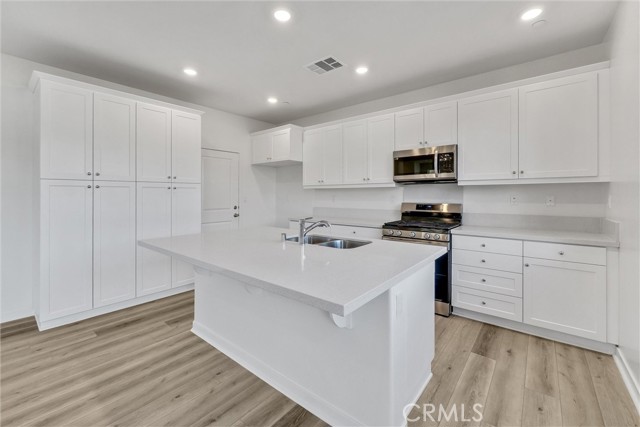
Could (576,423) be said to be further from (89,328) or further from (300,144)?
(300,144)

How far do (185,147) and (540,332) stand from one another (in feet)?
A: 14.0

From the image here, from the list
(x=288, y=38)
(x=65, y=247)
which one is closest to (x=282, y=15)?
(x=288, y=38)

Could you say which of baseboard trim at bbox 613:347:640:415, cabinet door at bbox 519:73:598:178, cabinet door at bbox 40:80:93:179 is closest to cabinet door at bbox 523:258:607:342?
baseboard trim at bbox 613:347:640:415

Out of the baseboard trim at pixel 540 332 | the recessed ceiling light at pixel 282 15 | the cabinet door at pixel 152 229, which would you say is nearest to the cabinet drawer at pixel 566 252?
the baseboard trim at pixel 540 332

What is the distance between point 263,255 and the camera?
165 centimetres

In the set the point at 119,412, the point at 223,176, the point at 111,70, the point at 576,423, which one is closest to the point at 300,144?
the point at 223,176

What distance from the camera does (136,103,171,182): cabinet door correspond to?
126 inches

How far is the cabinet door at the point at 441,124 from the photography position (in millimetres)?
3090

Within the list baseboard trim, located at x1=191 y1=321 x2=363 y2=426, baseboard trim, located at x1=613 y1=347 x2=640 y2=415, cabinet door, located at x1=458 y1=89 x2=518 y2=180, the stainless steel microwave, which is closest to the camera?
baseboard trim, located at x1=191 y1=321 x2=363 y2=426

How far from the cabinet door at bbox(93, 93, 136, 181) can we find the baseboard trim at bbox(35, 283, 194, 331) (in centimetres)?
138

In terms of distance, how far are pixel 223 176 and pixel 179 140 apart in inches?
44.9

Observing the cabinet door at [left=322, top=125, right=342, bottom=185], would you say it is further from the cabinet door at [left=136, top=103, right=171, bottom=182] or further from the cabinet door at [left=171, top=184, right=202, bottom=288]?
the cabinet door at [left=136, top=103, right=171, bottom=182]

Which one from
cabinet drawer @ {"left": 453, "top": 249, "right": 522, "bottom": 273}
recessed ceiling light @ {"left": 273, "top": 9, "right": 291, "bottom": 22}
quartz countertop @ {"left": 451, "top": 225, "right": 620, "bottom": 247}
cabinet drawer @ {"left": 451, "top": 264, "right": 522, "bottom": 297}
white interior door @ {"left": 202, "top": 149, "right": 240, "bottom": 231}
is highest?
recessed ceiling light @ {"left": 273, "top": 9, "right": 291, "bottom": 22}

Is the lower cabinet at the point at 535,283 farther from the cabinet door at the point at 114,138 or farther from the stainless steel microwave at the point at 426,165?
the cabinet door at the point at 114,138
